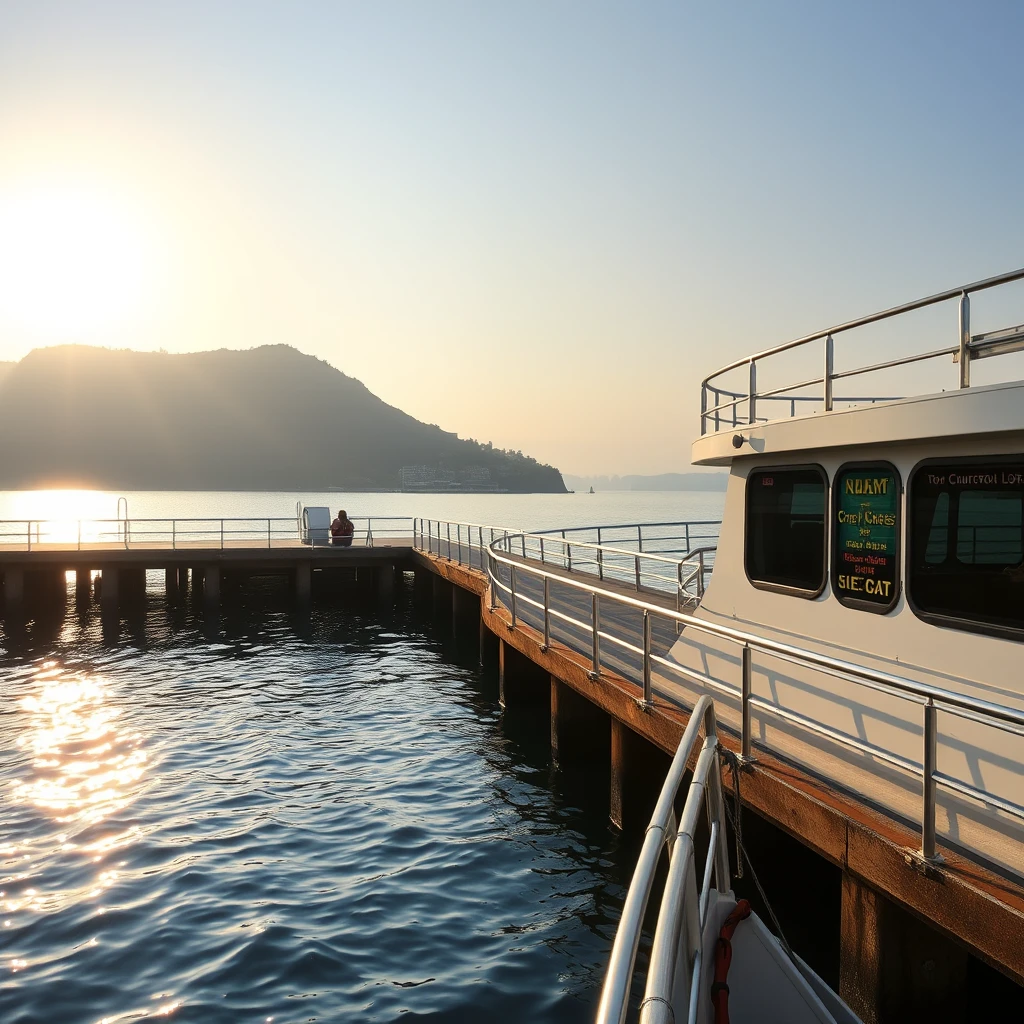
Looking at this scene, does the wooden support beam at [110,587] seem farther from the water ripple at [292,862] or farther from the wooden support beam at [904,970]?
the wooden support beam at [904,970]

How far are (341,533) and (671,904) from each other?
2964 centimetres

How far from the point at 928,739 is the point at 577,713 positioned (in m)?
8.19

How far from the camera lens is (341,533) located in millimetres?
31688

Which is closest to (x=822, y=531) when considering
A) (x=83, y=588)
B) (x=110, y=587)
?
(x=110, y=587)

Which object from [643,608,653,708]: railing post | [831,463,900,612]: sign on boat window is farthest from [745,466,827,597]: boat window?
[643,608,653,708]: railing post

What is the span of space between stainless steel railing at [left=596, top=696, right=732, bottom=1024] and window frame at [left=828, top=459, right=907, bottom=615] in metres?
2.80

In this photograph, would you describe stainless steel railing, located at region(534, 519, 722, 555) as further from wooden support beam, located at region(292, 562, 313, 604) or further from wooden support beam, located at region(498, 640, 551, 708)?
wooden support beam, located at region(292, 562, 313, 604)

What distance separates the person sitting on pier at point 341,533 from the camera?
31531 mm

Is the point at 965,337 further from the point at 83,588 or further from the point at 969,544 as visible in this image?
the point at 83,588

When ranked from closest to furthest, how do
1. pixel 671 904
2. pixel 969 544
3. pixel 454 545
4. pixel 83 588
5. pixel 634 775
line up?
1. pixel 671 904
2. pixel 969 544
3. pixel 634 775
4. pixel 454 545
5. pixel 83 588

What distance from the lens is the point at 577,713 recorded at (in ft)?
42.4

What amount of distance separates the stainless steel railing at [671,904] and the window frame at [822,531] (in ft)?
11.2

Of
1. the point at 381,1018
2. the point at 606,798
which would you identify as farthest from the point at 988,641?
the point at 606,798

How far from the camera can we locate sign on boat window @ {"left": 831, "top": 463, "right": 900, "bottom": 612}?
7348 millimetres
